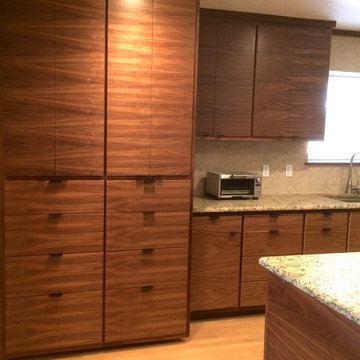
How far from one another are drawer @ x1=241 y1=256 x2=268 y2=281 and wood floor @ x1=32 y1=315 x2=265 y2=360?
0.36 meters

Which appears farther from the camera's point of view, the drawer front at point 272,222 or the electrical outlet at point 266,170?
the electrical outlet at point 266,170

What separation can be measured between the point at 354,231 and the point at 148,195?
1851 millimetres

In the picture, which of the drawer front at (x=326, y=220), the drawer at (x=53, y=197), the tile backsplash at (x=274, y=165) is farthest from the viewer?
the tile backsplash at (x=274, y=165)

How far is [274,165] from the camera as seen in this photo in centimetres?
399

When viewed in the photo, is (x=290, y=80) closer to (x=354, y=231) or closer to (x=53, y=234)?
(x=354, y=231)

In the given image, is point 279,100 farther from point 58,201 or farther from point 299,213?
point 58,201

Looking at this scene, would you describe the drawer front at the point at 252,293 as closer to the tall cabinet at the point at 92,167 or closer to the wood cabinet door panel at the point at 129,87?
the tall cabinet at the point at 92,167

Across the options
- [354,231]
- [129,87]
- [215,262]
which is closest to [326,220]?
[354,231]

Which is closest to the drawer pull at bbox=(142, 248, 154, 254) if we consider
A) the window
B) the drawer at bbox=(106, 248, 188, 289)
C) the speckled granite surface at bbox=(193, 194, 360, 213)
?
the drawer at bbox=(106, 248, 188, 289)

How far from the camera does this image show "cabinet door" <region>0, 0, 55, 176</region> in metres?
2.51

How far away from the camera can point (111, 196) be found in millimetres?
2773

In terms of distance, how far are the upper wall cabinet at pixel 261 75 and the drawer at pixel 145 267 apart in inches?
42.0

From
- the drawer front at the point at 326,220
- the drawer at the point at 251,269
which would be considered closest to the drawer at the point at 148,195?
the drawer at the point at 251,269

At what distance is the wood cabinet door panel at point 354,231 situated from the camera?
3.56 meters
